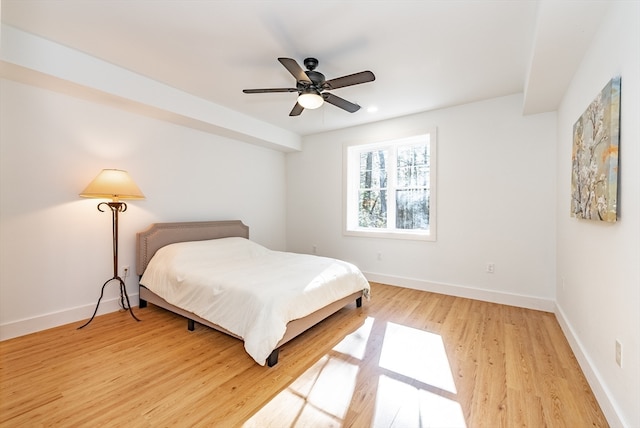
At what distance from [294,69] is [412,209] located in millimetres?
2816

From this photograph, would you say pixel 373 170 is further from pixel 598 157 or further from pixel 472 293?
pixel 598 157

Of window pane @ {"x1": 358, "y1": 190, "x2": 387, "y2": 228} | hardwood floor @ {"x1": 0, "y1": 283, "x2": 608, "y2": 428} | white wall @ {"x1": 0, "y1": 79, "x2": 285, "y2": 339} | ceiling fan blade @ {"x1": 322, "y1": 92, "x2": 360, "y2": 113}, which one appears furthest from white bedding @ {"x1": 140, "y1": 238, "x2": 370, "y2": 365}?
ceiling fan blade @ {"x1": 322, "y1": 92, "x2": 360, "y2": 113}

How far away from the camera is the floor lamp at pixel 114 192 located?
2.67 m

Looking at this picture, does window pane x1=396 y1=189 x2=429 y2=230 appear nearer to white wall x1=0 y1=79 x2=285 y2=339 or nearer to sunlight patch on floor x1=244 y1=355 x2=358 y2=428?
sunlight patch on floor x1=244 y1=355 x2=358 y2=428

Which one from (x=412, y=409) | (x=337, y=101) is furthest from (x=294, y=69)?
(x=412, y=409)

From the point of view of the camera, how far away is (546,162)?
3.14 meters

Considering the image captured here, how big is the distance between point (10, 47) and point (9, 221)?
1479 mm

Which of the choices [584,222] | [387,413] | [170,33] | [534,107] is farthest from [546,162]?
[170,33]

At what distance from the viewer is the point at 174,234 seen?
3531mm

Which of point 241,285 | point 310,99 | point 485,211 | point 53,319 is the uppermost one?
point 310,99

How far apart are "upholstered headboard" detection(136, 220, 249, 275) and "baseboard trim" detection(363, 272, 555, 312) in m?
2.42

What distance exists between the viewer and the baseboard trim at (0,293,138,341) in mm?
2467

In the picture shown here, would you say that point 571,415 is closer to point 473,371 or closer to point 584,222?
point 473,371

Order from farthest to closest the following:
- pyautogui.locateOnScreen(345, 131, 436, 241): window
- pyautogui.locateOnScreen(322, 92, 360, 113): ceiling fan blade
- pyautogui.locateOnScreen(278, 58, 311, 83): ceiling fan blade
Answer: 1. pyautogui.locateOnScreen(345, 131, 436, 241): window
2. pyautogui.locateOnScreen(322, 92, 360, 113): ceiling fan blade
3. pyautogui.locateOnScreen(278, 58, 311, 83): ceiling fan blade
